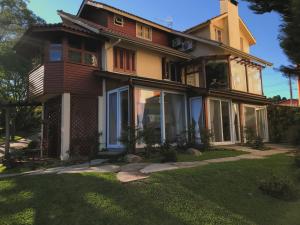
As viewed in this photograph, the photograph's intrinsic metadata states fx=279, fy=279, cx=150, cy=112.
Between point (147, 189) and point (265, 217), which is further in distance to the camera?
point (147, 189)

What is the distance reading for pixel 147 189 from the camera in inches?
237

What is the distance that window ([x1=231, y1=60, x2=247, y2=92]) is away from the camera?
19422 mm

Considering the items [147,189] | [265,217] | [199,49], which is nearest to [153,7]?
[199,49]

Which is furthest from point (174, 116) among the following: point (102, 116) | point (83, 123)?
point (83, 123)

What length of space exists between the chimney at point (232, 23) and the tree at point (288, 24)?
62.0 ft

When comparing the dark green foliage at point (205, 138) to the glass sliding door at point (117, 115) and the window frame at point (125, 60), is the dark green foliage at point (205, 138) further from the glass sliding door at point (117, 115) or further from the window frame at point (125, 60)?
the window frame at point (125, 60)

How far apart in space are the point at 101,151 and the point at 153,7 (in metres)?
7.82

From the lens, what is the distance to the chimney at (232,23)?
72.0ft

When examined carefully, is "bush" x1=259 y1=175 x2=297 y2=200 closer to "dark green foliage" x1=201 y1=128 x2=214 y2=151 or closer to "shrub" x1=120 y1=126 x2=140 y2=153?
"shrub" x1=120 y1=126 x2=140 y2=153

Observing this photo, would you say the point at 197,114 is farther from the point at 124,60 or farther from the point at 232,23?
the point at 232,23

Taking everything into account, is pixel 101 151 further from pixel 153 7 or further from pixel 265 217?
pixel 265 217

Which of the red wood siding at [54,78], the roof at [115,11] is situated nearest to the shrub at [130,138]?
the red wood siding at [54,78]

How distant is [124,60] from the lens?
15.2 m

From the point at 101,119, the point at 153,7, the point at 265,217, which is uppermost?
the point at 153,7
